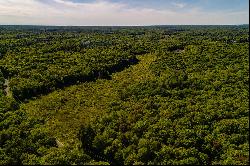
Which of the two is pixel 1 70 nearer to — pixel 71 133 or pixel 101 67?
pixel 101 67

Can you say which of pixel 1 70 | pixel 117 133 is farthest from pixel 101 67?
pixel 117 133

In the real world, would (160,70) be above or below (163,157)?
above

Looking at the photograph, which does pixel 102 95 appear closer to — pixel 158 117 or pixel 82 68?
pixel 82 68

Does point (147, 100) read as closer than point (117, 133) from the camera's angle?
No

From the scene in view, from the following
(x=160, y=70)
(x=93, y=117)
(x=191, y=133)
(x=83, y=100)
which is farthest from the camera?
(x=160, y=70)

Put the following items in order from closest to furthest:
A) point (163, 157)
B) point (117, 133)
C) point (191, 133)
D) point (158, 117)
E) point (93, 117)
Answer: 1. point (163, 157)
2. point (191, 133)
3. point (117, 133)
4. point (158, 117)
5. point (93, 117)

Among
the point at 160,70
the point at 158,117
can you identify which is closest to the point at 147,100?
the point at 158,117
